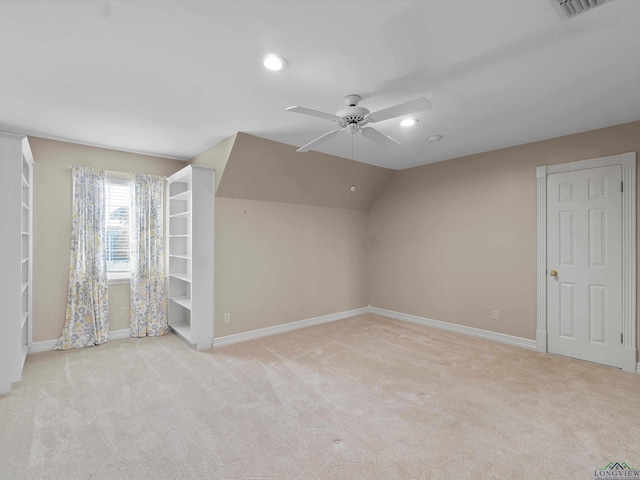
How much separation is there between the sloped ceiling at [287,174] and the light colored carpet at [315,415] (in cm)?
212

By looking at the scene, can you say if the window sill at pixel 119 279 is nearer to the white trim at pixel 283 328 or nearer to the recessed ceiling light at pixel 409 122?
the white trim at pixel 283 328

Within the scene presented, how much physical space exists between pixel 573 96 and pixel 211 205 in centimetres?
384

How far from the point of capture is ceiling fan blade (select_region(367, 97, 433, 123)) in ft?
6.98

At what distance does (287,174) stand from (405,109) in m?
2.45

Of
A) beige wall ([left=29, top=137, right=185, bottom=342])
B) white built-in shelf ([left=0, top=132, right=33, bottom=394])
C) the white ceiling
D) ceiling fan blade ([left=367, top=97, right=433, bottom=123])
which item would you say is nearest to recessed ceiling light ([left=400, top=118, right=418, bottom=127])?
the white ceiling

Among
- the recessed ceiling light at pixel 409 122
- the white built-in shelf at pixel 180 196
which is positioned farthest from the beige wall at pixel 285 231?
the recessed ceiling light at pixel 409 122

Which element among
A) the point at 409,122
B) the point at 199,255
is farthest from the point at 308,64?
the point at 199,255

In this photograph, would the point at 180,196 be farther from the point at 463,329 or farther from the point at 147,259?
the point at 463,329

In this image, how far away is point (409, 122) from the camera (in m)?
3.22

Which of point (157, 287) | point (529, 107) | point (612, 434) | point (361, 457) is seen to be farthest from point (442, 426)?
point (157, 287)

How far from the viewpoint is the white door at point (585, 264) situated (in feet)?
11.1

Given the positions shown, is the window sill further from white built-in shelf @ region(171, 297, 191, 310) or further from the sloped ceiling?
the sloped ceiling

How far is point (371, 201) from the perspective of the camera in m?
5.82

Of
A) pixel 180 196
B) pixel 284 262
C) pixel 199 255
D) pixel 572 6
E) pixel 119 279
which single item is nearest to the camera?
pixel 572 6
